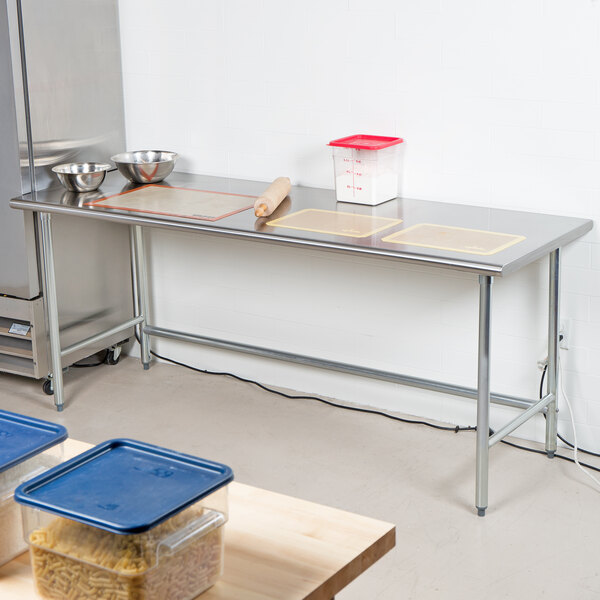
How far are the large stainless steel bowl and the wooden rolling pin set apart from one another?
0.62 metres

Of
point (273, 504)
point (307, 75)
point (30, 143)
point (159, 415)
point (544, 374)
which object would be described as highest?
point (307, 75)

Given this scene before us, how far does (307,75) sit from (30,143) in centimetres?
119

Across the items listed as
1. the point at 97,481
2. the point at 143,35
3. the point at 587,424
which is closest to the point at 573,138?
the point at 587,424

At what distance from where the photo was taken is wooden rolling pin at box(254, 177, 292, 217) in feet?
11.4

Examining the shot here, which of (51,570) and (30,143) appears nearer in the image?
(51,570)

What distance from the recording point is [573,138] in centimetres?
341

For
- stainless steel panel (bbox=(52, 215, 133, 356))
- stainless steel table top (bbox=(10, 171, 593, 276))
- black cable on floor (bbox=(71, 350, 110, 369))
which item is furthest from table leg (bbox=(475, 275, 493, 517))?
black cable on floor (bbox=(71, 350, 110, 369))

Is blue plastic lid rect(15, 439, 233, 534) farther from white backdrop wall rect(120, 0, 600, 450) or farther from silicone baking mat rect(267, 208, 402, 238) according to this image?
white backdrop wall rect(120, 0, 600, 450)

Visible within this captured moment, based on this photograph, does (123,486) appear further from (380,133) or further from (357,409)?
(357,409)

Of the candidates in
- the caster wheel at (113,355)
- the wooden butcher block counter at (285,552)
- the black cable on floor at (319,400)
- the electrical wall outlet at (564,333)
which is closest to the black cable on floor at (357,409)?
the black cable on floor at (319,400)

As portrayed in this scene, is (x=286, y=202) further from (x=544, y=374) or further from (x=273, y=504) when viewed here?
(x=273, y=504)

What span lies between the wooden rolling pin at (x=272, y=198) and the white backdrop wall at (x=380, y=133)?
32 centimetres

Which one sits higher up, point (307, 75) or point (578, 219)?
point (307, 75)

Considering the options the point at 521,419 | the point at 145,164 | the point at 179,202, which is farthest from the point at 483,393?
the point at 145,164
